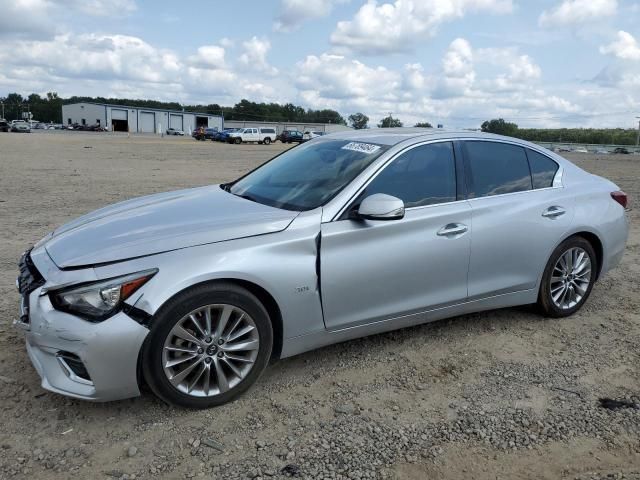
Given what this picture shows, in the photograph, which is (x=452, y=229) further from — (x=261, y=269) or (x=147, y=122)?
(x=147, y=122)

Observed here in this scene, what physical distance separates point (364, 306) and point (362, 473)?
1.18m

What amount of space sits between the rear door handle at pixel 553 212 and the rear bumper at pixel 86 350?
10.6 feet

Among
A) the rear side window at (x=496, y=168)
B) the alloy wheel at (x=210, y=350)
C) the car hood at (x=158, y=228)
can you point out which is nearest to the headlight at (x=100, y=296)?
the car hood at (x=158, y=228)

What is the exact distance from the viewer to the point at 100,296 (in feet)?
9.61

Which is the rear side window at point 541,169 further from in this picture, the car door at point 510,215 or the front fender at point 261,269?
the front fender at point 261,269

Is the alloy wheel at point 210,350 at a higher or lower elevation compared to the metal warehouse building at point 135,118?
lower

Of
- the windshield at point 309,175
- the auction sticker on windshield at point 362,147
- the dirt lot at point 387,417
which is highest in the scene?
the auction sticker on windshield at point 362,147

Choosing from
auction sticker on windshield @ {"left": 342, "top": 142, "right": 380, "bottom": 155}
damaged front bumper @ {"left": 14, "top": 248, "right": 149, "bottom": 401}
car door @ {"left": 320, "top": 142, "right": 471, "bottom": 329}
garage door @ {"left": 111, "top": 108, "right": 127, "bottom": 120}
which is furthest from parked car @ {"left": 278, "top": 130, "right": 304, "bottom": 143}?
garage door @ {"left": 111, "top": 108, "right": 127, "bottom": 120}

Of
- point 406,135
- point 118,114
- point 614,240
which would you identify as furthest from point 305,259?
point 118,114

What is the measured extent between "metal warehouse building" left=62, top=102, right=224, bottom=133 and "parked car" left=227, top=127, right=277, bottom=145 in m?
56.0

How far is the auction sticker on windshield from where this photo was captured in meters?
4.06

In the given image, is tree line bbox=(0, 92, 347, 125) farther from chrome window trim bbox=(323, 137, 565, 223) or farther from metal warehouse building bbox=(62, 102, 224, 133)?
→ chrome window trim bbox=(323, 137, 565, 223)

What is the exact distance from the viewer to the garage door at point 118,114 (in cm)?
10962

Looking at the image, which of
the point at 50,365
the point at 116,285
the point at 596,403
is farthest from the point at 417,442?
the point at 50,365
